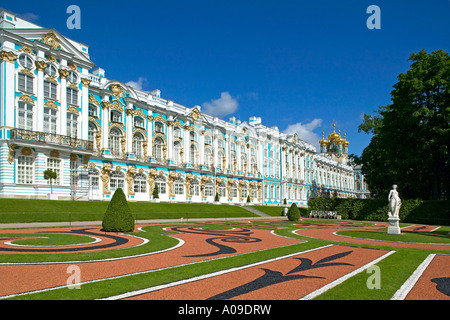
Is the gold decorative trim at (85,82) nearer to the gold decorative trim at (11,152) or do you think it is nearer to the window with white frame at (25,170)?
the window with white frame at (25,170)

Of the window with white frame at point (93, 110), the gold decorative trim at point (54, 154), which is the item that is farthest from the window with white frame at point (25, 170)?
the window with white frame at point (93, 110)

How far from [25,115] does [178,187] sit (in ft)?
76.0

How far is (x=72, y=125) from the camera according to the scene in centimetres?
3688

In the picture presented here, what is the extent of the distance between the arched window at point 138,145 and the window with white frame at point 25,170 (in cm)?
1451

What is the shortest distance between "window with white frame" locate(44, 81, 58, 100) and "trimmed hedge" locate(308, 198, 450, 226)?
33.1 m

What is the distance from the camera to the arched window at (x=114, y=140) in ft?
141

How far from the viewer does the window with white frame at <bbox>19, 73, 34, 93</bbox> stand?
3275 cm

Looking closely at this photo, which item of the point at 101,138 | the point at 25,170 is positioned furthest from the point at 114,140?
the point at 25,170

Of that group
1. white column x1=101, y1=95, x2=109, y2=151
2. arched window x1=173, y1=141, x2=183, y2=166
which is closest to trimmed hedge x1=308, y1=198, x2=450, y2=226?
arched window x1=173, y1=141, x2=183, y2=166

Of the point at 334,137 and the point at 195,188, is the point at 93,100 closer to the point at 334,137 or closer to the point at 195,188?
the point at 195,188
